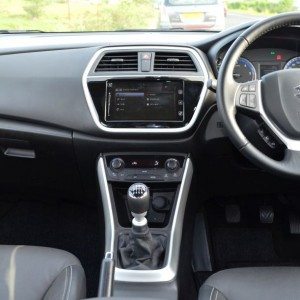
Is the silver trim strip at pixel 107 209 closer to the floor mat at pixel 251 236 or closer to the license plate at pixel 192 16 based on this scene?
the floor mat at pixel 251 236

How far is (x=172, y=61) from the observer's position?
186 cm

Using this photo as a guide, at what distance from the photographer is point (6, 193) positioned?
2.41 m

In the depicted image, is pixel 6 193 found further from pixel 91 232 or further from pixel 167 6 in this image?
pixel 167 6

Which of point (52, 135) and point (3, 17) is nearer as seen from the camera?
point (52, 135)

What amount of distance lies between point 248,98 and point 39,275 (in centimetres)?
76

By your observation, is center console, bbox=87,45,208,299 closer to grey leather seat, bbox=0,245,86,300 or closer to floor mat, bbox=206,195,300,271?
grey leather seat, bbox=0,245,86,300

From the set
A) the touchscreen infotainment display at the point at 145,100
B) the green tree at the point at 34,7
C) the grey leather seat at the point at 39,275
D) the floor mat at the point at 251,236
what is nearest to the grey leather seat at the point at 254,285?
the grey leather seat at the point at 39,275

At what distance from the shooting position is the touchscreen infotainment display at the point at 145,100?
72.3 inches

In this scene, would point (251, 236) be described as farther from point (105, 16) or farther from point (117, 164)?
point (105, 16)

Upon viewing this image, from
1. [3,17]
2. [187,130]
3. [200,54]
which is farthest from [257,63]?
[3,17]

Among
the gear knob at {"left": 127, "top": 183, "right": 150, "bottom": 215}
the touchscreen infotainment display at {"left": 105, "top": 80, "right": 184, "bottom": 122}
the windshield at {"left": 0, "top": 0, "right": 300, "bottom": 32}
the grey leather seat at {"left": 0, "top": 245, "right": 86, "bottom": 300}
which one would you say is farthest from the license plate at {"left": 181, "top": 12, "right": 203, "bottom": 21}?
the grey leather seat at {"left": 0, "top": 245, "right": 86, "bottom": 300}

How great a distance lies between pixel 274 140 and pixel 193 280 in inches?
32.8

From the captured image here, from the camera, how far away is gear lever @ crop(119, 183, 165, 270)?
171 cm

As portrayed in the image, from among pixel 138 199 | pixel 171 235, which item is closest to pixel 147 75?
pixel 138 199
